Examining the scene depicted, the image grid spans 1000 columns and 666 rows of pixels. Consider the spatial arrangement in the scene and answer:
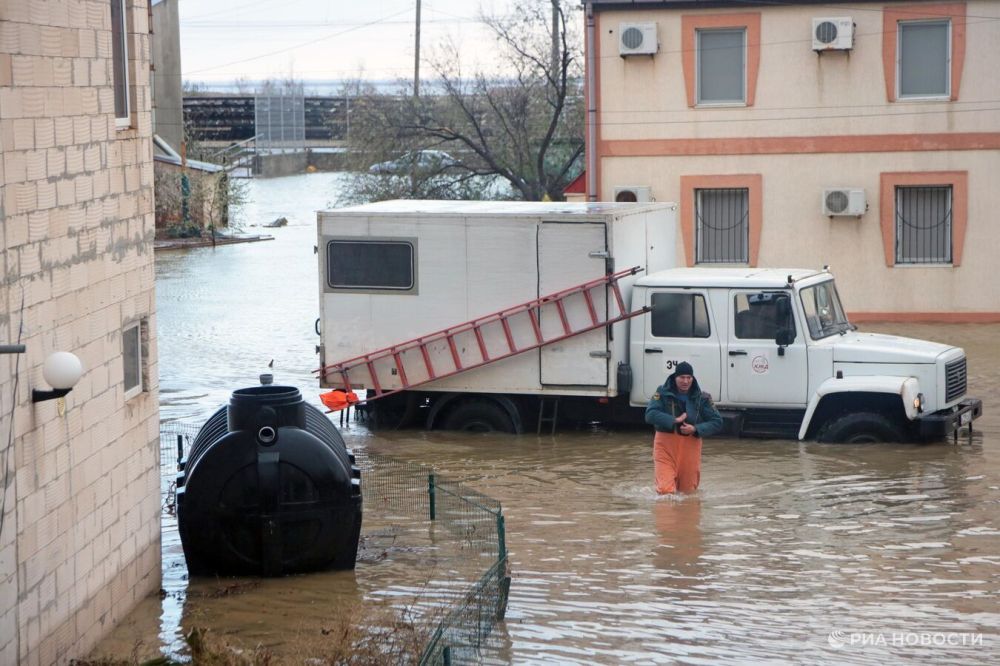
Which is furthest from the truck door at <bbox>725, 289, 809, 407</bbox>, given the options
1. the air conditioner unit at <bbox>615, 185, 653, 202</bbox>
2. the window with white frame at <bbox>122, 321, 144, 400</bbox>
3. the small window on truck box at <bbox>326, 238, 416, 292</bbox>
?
the air conditioner unit at <bbox>615, 185, 653, 202</bbox>

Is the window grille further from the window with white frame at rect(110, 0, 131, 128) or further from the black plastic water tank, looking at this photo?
the black plastic water tank

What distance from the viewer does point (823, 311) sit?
53.7 ft

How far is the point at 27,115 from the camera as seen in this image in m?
8.89

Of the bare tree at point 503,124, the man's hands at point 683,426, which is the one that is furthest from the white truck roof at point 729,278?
the bare tree at point 503,124

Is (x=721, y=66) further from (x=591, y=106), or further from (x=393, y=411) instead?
(x=393, y=411)

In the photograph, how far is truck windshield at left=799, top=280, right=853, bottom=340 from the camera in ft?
52.6

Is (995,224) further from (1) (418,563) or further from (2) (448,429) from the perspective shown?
(1) (418,563)

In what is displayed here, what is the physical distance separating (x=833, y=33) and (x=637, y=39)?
3397 millimetres

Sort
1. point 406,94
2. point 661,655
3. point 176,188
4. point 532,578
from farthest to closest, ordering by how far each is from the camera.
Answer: point 176,188
point 406,94
point 532,578
point 661,655

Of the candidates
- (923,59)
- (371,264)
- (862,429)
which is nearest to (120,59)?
(371,264)

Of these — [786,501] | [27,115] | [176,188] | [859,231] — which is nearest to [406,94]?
[176,188]

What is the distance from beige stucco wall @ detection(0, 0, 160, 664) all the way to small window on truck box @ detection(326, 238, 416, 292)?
19.0 ft

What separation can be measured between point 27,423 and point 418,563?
4132 mm

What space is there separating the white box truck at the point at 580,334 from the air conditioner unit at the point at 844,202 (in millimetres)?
8773
